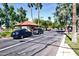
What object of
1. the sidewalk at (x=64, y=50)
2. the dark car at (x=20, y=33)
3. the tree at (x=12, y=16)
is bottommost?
the sidewalk at (x=64, y=50)

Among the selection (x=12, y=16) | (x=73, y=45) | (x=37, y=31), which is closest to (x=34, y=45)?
(x=37, y=31)

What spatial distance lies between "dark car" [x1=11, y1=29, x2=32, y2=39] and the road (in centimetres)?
16

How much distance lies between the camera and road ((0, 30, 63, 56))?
29.6 feet

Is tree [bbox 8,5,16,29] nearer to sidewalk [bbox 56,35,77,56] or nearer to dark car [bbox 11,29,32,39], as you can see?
dark car [bbox 11,29,32,39]

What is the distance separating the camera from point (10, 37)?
9516mm

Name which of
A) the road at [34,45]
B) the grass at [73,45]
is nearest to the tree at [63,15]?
the road at [34,45]

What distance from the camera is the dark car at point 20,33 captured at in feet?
30.9

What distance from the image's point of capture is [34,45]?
30.9 ft

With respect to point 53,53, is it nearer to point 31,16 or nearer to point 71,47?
point 71,47

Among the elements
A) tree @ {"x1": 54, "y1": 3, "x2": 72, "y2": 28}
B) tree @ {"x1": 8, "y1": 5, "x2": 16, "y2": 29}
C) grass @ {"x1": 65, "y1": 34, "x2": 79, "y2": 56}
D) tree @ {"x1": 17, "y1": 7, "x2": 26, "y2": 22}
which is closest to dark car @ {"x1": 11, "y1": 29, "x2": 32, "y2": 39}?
tree @ {"x1": 8, "y1": 5, "x2": 16, "y2": 29}

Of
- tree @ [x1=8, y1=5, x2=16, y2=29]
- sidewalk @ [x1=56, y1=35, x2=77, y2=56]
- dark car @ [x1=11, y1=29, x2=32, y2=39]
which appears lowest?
sidewalk @ [x1=56, y1=35, x2=77, y2=56]

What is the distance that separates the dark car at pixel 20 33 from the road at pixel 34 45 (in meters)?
0.16

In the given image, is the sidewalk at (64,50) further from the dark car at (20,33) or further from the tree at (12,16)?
the tree at (12,16)

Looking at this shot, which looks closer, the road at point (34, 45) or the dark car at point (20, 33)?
the road at point (34, 45)
